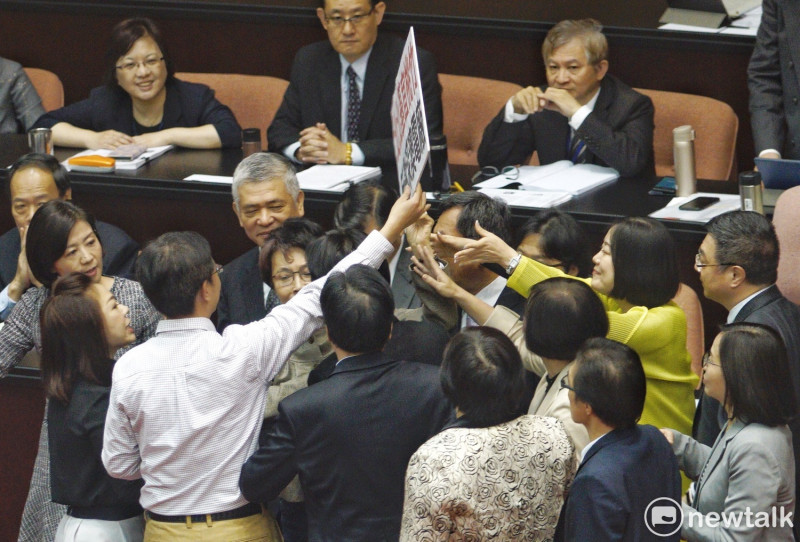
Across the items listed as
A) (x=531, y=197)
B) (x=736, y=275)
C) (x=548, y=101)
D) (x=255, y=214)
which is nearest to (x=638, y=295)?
(x=736, y=275)

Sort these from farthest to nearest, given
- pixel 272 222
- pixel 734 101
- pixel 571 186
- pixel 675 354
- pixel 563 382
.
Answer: pixel 734 101, pixel 571 186, pixel 272 222, pixel 675 354, pixel 563 382

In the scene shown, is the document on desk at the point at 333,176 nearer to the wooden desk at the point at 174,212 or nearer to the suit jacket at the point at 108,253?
the wooden desk at the point at 174,212

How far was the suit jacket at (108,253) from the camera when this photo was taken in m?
4.10

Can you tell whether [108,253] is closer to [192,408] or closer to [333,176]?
[333,176]

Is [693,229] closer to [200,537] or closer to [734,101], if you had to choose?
[734,101]

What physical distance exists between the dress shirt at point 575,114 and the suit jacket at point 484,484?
223 centimetres

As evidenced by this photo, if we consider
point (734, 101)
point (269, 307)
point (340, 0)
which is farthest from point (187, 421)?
point (734, 101)

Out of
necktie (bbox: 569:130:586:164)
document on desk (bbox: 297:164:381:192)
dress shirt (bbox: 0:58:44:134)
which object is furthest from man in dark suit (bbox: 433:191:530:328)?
dress shirt (bbox: 0:58:44:134)

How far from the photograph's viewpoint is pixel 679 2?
5.46 metres

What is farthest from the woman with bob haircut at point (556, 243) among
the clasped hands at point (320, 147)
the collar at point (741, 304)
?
the clasped hands at point (320, 147)

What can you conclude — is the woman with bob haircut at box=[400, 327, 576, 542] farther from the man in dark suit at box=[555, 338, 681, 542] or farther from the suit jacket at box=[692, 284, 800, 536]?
the suit jacket at box=[692, 284, 800, 536]

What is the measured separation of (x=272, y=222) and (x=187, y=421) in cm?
117

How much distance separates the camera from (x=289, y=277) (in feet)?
10.7

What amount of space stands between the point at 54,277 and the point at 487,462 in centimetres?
170
